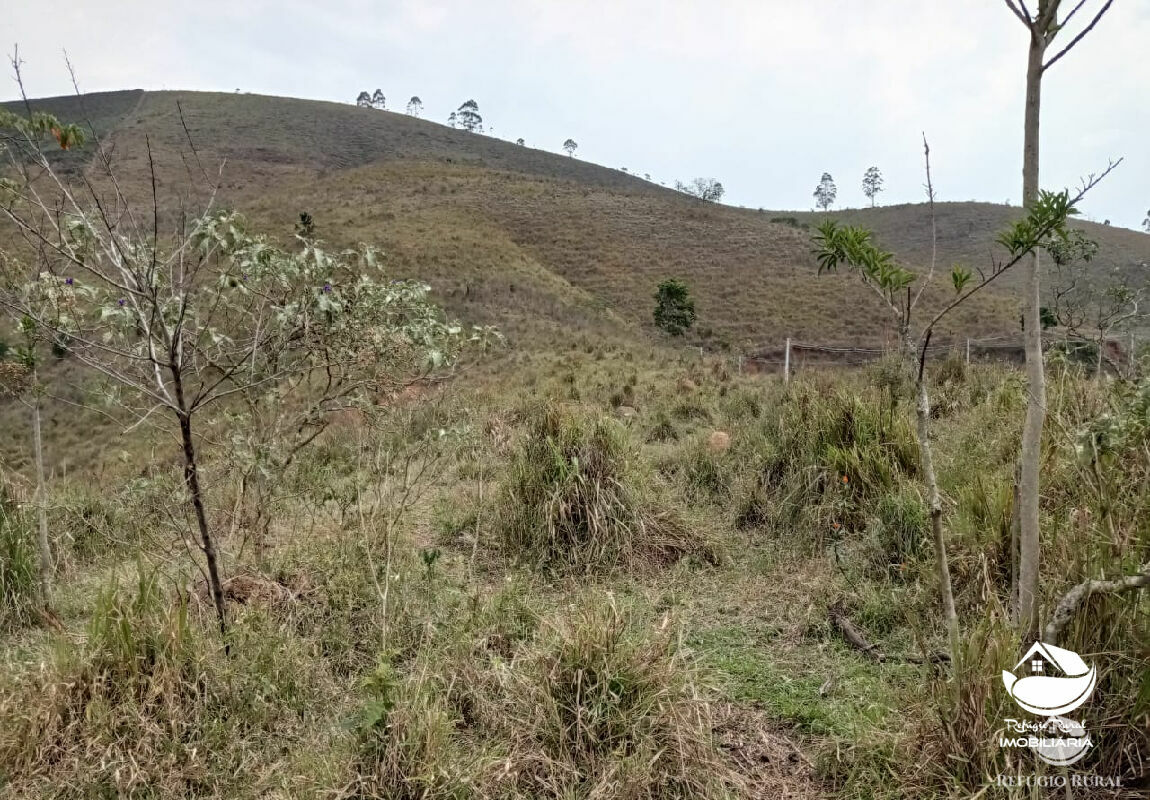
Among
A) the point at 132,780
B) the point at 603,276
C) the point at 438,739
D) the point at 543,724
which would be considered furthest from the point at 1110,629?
the point at 603,276

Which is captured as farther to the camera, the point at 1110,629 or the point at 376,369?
the point at 376,369

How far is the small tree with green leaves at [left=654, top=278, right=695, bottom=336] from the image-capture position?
78.3 feet

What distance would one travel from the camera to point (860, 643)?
3.13 metres

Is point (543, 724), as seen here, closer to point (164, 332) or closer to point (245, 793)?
point (245, 793)

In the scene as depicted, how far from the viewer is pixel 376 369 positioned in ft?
12.9

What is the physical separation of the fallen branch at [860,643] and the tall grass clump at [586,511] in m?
1.03

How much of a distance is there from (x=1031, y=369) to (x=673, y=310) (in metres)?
22.3

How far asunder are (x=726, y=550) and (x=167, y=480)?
3.35 meters

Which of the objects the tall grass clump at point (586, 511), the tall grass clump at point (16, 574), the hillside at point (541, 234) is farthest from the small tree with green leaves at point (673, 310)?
the tall grass clump at point (16, 574)

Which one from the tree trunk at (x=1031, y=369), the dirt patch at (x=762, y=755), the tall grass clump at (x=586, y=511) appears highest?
the tree trunk at (x=1031, y=369)

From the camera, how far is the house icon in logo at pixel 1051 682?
2.00m

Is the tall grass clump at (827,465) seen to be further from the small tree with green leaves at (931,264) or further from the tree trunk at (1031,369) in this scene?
the small tree with green leaves at (931,264)

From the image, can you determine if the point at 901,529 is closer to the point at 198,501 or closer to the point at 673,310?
the point at 198,501

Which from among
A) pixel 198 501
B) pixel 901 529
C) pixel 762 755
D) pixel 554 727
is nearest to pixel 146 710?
pixel 198 501
